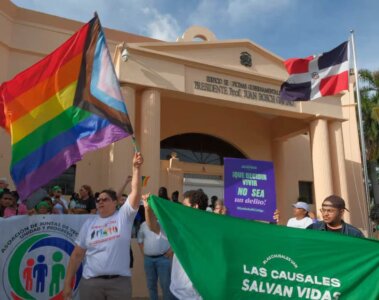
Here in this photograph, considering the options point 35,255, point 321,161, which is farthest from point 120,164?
point 321,161

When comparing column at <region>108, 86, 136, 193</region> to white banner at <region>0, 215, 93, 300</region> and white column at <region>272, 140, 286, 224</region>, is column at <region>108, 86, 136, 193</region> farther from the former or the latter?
white column at <region>272, 140, 286, 224</region>

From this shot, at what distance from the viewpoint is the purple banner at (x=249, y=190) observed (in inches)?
305

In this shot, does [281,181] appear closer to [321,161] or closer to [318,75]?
[321,161]

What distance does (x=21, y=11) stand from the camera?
12.5m

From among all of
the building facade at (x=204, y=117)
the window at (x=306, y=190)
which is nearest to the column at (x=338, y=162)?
the building facade at (x=204, y=117)

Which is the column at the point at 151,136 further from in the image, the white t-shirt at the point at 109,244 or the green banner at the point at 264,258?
the green banner at the point at 264,258

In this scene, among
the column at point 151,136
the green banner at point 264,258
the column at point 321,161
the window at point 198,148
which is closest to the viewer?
the green banner at point 264,258

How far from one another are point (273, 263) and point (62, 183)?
31.1 ft

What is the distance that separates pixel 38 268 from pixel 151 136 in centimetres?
518

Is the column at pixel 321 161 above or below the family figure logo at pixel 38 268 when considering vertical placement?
above

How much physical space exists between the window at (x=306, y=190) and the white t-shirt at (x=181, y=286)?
12609 millimetres

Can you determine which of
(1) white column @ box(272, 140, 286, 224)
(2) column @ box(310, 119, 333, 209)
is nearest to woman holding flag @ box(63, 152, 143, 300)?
(2) column @ box(310, 119, 333, 209)

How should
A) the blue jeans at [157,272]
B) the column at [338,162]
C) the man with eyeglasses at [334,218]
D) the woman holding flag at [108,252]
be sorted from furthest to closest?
the column at [338,162] → the blue jeans at [157,272] → the man with eyeglasses at [334,218] → the woman holding flag at [108,252]

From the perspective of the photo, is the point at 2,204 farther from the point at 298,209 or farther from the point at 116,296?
the point at 298,209
